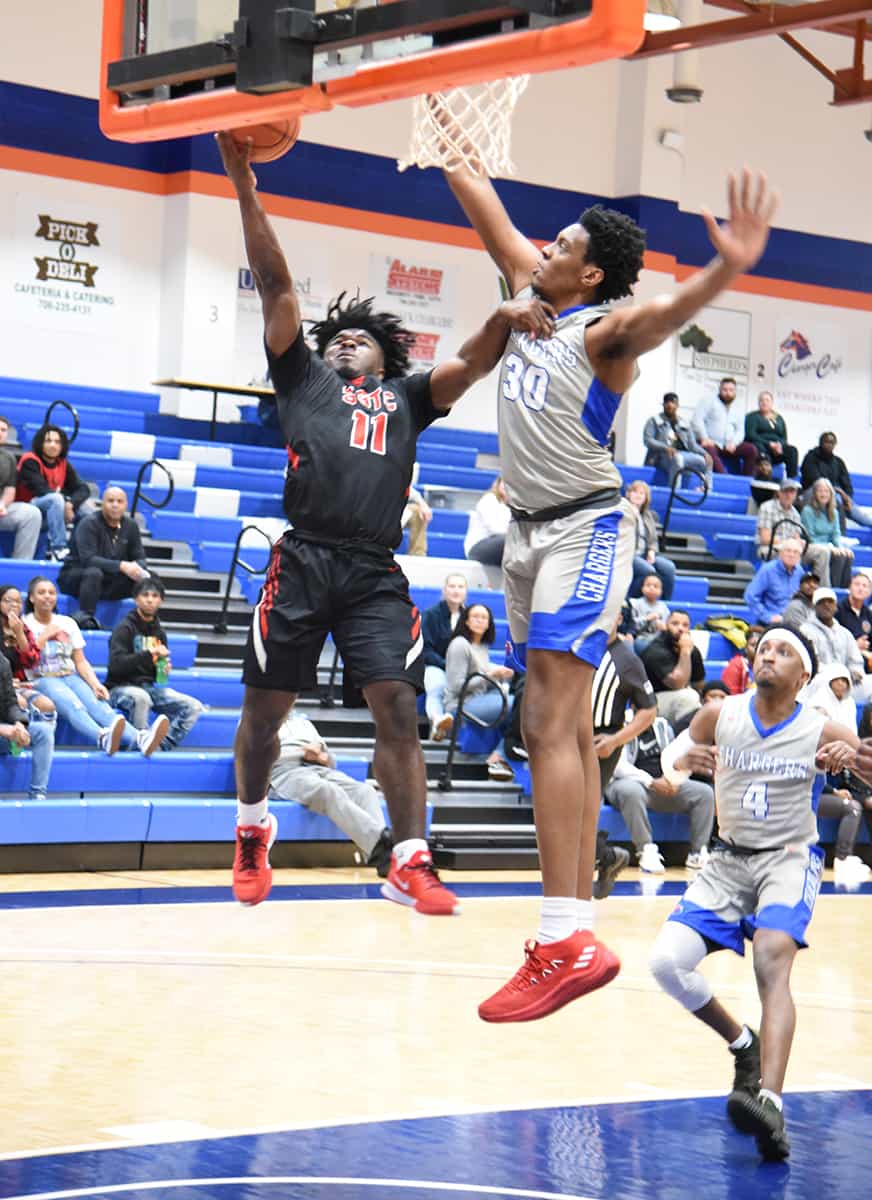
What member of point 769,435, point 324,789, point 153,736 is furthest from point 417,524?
point 769,435

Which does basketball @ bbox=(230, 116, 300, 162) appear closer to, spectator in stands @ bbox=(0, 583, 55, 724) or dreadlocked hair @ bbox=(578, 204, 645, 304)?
dreadlocked hair @ bbox=(578, 204, 645, 304)

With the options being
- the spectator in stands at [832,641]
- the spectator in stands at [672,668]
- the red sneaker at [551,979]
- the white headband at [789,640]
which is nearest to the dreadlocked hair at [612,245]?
the red sneaker at [551,979]

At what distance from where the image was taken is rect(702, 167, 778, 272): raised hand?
4.64m

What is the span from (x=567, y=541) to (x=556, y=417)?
33 cm

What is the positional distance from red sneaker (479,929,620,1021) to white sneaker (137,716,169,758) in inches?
276

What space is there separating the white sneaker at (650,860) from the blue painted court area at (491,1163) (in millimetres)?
6356

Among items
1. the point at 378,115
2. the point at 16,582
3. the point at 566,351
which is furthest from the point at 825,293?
the point at 566,351

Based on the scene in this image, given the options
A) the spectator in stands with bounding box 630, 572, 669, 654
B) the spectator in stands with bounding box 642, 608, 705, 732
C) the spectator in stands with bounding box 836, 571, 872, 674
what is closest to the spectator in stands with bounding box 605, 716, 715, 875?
the spectator in stands with bounding box 642, 608, 705, 732

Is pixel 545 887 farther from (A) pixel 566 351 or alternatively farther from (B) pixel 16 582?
(B) pixel 16 582

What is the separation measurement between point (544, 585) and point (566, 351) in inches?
24.6

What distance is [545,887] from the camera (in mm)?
5164

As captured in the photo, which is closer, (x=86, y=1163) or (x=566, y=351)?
(x=566, y=351)

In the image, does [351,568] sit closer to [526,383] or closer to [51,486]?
[526,383]

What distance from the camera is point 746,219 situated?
15.4 feet
